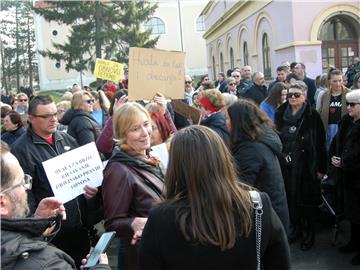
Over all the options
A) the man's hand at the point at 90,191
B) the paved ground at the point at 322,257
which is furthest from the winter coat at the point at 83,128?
the man's hand at the point at 90,191

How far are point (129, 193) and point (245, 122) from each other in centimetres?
128

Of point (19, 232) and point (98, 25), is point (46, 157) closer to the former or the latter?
point (19, 232)

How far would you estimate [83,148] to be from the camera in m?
3.54

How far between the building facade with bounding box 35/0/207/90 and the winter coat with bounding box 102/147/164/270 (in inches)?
2268

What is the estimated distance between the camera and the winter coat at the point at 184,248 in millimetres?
1894

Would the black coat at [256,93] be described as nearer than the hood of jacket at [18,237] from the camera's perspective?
No

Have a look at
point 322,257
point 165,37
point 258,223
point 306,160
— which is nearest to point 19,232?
point 258,223

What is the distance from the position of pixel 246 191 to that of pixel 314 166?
3.48 m

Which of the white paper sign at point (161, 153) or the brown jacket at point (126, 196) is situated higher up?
the white paper sign at point (161, 153)

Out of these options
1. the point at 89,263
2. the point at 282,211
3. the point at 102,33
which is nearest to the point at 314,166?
the point at 282,211

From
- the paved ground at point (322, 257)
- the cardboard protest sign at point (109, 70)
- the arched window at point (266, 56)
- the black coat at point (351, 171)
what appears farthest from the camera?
the arched window at point (266, 56)

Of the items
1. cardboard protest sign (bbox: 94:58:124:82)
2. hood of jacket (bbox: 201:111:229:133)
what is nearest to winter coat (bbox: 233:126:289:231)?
hood of jacket (bbox: 201:111:229:133)

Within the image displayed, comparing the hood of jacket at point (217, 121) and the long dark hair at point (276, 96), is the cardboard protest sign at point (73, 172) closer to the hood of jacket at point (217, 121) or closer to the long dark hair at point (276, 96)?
the hood of jacket at point (217, 121)

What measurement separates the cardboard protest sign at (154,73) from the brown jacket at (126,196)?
2.22m
